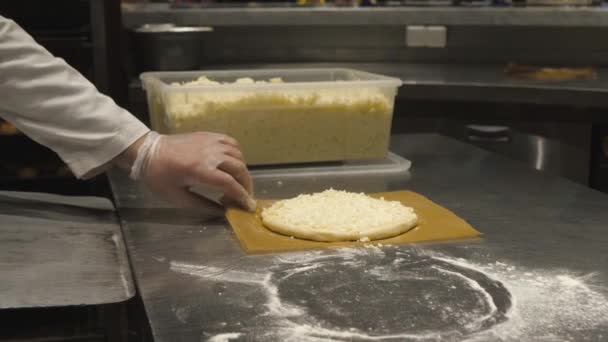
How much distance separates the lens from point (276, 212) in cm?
129

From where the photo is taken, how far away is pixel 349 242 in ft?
3.89

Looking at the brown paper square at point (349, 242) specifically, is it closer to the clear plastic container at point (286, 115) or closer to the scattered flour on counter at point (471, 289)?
the scattered flour on counter at point (471, 289)

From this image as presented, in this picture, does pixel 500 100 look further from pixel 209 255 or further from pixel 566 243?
pixel 209 255

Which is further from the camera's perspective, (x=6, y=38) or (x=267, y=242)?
(x=6, y=38)

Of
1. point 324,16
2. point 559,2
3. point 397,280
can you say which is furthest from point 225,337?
point 559,2

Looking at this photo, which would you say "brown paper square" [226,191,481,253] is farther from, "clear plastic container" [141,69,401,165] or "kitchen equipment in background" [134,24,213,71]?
"kitchen equipment in background" [134,24,213,71]

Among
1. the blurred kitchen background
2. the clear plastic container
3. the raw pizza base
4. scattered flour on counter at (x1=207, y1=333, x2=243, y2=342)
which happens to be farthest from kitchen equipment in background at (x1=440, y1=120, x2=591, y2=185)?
scattered flour on counter at (x1=207, y1=333, x2=243, y2=342)

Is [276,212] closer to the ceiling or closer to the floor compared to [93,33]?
→ closer to the floor

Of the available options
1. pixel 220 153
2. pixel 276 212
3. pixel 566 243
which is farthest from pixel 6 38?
pixel 566 243

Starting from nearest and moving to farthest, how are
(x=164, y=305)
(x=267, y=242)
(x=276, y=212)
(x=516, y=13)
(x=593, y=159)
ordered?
(x=164, y=305), (x=267, y=242), (x=276, y=212), (x=593, y=159), (x=516, y=13)

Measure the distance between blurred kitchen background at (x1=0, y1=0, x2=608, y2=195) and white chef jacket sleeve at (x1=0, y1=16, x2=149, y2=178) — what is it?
1.24 m

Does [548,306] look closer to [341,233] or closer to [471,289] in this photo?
[471,289]

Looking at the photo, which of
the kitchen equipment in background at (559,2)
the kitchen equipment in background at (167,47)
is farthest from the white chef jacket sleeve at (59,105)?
the kitchen equipment in background at (559,2)

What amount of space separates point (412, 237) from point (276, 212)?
238mm
